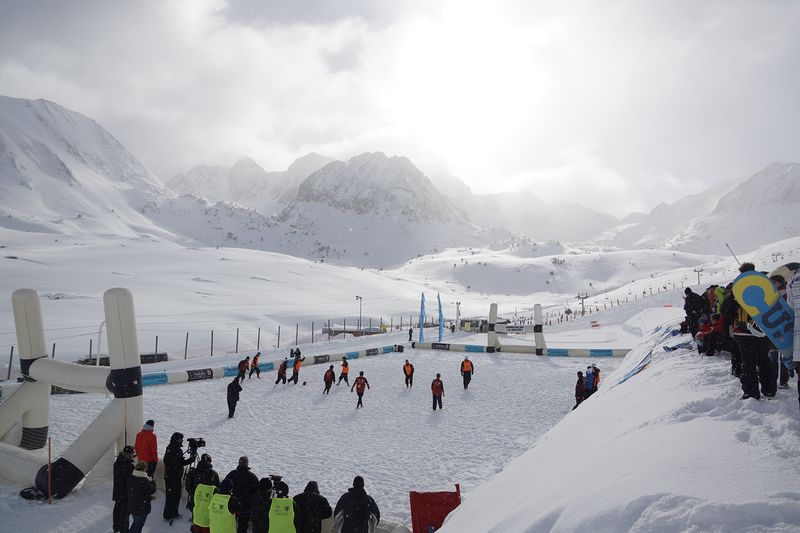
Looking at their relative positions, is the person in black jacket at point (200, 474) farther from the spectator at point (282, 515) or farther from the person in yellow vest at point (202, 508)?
the spectator at point (282, 515)

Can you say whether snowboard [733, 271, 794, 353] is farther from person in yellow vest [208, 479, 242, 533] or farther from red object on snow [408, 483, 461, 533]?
person in yellow vest [208, 479, 242, 533]

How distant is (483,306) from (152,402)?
8833 centimetres

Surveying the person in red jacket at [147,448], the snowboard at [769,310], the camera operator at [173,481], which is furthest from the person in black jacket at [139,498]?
the snowboard at [769,310]

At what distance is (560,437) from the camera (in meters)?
9.14

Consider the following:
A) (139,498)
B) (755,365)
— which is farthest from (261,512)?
(755,365)

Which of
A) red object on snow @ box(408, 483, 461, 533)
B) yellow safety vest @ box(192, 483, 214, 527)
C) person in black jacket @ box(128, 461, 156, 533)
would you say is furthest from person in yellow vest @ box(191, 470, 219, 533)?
red object on snow @ box(408, 483, 461, 533)

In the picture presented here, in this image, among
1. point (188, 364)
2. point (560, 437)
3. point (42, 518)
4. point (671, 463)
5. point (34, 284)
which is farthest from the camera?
point (34, 284)

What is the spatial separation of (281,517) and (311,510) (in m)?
0.48

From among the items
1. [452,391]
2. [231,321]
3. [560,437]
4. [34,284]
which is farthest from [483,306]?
[560,437]

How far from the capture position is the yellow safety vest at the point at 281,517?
253 inches

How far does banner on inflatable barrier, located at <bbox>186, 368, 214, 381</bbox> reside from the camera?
72.7 ft

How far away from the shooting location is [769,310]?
17.7 feet

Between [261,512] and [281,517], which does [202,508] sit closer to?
[261,512]

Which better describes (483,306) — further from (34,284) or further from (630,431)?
(630,431)
